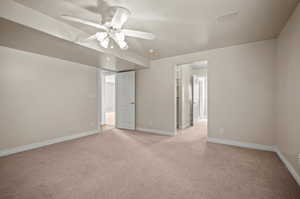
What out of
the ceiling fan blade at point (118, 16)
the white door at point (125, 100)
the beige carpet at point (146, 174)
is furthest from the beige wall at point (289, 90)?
the white door at point (125, 100)

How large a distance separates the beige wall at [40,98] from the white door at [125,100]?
1.08 meters

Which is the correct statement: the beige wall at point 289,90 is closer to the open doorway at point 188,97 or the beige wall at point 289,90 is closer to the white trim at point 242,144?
the white trim at point 242,144

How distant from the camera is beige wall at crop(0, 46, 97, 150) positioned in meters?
2.70

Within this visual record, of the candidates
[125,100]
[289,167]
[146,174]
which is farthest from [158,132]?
[289,167]

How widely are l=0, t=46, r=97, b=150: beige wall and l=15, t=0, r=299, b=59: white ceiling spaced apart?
63.3 inches

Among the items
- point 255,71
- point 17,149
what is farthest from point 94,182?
point 255,71

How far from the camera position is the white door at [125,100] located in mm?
4766

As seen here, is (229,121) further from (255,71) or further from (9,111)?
(9,111)

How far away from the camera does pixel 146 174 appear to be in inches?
77.8

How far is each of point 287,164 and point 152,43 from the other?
10.8 feet

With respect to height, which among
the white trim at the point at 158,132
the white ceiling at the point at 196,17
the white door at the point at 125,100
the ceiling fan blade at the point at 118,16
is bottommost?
the white trim at the point at 158,132

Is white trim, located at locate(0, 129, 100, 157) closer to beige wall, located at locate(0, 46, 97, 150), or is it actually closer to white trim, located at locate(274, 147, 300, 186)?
beige wall, located at locate(0, 46, 97, 150)

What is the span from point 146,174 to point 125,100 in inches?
129

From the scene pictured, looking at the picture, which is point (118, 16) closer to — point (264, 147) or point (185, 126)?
point (264, 147)
